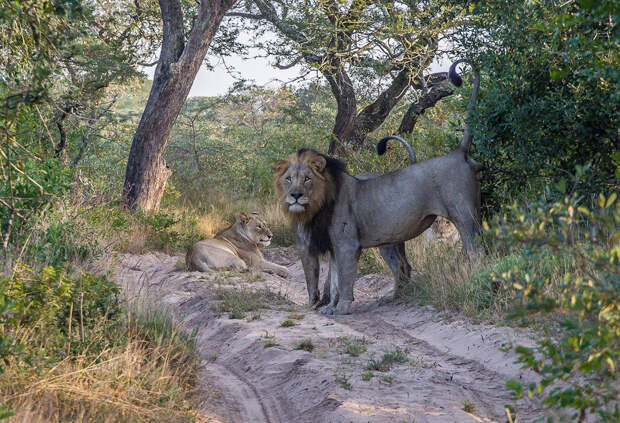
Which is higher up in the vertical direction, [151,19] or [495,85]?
[151,19]

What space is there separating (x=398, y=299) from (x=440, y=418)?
3909 mm

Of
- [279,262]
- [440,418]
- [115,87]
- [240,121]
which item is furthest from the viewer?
[240,121]

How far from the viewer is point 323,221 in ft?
25.6

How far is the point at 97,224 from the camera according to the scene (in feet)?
33.4

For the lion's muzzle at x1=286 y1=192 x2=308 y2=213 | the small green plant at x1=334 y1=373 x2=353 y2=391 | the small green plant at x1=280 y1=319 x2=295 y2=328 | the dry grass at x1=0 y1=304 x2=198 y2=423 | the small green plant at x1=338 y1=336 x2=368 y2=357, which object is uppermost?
the lion's muzzle at x1=286 y1=192 x2=308 y2=213

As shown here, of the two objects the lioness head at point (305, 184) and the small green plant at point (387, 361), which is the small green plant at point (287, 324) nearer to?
the lioness head at point (305, 184)

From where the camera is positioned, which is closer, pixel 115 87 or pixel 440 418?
pixel 440 418

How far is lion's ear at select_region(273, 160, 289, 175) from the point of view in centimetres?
779

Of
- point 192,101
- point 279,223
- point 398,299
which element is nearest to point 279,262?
point 279,223

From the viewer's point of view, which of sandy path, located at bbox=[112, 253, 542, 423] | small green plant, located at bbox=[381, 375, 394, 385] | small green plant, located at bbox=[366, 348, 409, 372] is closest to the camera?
sandy path, located at bbox=[112, 253, 542, 423]

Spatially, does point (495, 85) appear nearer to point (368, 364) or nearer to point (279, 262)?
point (368, 364)

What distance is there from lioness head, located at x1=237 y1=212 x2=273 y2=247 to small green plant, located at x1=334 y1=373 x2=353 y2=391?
7.06 m

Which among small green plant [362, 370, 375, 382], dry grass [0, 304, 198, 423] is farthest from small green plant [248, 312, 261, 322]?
small green plant [362, 370, 375, 382]

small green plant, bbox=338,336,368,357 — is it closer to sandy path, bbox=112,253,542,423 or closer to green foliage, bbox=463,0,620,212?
sandy path, bbox=112,253,542,423
